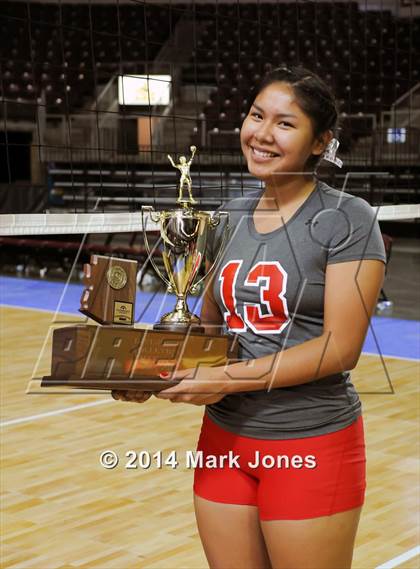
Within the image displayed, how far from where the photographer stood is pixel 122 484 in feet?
12.5

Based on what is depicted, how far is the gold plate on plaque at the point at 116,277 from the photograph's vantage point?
5.25 ft

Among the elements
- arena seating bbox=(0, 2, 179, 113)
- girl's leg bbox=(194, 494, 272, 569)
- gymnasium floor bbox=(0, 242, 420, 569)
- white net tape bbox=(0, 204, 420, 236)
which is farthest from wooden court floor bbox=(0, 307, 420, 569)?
arena seating bbox=(0, 2, 179, 113)

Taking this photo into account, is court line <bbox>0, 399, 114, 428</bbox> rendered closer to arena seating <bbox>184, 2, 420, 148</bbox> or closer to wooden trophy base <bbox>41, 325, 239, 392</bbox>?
wooden trophy base <bbox>41, 325, 239, 392</bbox>

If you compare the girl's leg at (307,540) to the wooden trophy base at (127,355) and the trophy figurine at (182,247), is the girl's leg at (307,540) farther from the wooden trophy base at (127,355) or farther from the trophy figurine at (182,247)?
the trophy figurine at (182,247)

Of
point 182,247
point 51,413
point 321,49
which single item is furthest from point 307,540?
point 321,49

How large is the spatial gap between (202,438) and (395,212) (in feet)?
16.2

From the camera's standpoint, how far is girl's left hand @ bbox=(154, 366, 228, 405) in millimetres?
1435

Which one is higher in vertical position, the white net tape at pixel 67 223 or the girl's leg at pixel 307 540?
the white net tape at pixel 67 223

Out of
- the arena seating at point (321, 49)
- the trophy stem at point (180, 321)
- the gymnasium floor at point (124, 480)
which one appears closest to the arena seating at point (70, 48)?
the arena seating at point (321, 49)

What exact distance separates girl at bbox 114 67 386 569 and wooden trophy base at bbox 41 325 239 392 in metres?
0.03

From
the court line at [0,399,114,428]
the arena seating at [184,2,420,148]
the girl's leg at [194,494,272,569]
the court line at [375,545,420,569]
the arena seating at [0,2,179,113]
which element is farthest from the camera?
the arena seating at [0,2,179,113]

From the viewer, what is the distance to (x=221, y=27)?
17781mm

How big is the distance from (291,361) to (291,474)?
18 centimetres

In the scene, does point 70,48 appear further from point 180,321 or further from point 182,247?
point 180,321
